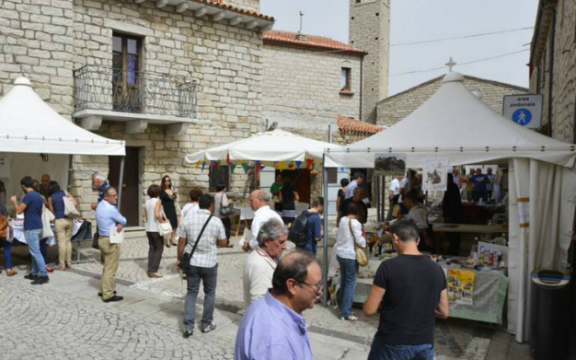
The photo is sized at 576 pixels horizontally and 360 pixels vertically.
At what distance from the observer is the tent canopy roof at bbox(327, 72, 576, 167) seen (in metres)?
4.89

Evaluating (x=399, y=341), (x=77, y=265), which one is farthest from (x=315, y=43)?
(x=399, y=341)

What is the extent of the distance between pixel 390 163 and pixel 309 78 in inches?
742

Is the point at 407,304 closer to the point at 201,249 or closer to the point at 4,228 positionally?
the point at 201,249

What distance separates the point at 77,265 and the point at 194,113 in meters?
5.71

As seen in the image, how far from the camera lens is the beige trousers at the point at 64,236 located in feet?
24.1

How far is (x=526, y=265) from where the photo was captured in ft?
16.0

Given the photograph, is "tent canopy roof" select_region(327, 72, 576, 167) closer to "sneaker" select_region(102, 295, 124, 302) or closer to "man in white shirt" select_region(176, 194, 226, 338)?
"man in white shirt" select_region(176, 194, 226, 338)

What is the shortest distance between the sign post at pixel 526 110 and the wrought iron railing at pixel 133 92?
8119 millimetres

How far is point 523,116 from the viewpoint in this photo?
702 cm

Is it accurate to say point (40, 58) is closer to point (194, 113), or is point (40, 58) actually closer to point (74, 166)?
point (74, 166)

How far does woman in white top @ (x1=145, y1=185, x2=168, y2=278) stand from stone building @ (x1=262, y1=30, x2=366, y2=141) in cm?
1444

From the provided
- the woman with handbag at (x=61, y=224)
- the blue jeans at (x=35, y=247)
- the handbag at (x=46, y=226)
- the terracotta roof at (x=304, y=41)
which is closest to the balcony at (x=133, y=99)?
the woman with handbag at (x=61, y=224)

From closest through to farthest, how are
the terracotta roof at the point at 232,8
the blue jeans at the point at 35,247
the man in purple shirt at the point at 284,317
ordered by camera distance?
the man in purple shirt at the point at 284,317 → the blue jeans at the point at 35,247 → the terracotta roof at the point at 232,8

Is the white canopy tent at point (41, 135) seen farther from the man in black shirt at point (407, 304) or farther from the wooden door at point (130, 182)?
the man in black shirt at point (407, 304)
